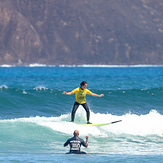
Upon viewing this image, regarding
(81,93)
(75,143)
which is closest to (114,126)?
(81,93)

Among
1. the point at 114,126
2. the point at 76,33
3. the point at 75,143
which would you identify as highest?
the point at 76,33

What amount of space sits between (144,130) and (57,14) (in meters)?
156

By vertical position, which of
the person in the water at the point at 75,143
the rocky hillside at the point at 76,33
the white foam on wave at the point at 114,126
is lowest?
the person in the water at the point at 75,143

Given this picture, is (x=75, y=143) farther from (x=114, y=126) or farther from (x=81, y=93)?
(x=114, y=126)

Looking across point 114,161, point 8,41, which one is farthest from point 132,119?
point 8,41

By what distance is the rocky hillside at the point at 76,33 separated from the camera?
156500mm

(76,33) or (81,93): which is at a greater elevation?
(76,33)

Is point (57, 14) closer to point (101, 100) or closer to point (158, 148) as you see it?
point (101, 100)

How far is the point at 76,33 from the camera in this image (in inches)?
6373

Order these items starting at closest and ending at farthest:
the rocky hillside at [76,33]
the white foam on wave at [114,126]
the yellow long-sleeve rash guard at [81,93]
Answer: the yellow long-sleeve rash guard at [81,93]
the white foam on wave at [114,126]
the rocky hillside at [76,33]

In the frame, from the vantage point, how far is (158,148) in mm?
12547

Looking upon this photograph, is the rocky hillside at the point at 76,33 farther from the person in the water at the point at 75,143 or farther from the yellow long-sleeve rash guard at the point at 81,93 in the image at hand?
the person in the water at the point at 75,143

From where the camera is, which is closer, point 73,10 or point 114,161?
point 114,161

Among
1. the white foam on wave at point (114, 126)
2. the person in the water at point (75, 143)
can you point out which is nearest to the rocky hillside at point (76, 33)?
the white foam on wave at point (114, 126)
